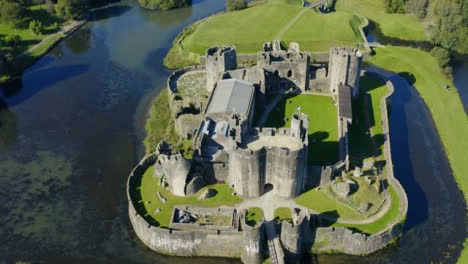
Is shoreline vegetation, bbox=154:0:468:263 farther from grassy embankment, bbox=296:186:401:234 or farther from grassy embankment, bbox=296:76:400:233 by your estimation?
grassy embankment, bbox=296:76:400:233

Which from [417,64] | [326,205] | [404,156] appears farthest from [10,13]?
[404,156]

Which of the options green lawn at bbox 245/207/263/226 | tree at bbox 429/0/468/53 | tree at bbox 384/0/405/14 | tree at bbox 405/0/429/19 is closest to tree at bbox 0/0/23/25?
green lawn at bbox 245/207/263/226

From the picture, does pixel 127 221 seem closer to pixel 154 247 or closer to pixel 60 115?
pixel 154 247

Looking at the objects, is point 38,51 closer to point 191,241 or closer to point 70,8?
point 70,8

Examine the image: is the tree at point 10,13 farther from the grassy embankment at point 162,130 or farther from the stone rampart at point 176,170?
the stone rampart at point 176,170

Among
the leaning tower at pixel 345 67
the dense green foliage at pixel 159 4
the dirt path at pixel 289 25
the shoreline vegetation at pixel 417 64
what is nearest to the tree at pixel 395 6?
the shoreline vegetation at pixel 417 64

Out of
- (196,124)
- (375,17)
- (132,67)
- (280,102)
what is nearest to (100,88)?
(132,67)
